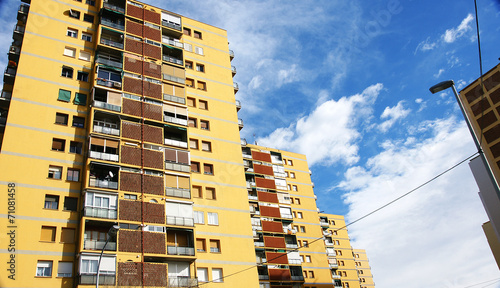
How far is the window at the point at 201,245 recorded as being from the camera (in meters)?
32.8

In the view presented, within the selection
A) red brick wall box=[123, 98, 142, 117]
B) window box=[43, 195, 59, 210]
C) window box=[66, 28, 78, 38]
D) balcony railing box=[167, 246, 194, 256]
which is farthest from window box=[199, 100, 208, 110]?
window box=[43, 195, 59, 210]

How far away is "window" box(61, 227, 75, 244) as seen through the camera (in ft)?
91.2

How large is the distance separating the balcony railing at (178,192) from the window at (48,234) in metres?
8.48

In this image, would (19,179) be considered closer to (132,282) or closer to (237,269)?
(132,282)

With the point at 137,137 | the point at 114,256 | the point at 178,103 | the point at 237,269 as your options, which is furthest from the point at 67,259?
the point at 178,103

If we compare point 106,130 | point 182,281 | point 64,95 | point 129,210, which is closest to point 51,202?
point 129,210

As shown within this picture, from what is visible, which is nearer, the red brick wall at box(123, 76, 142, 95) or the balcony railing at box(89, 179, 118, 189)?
the balcony railing at box(89, 179, 118, 189)

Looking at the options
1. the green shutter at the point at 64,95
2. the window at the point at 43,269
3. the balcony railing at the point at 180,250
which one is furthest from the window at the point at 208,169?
the window at the point at 43,269

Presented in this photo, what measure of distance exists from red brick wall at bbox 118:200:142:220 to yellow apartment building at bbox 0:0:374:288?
0.34 ft

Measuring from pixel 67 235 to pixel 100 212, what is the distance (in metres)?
2.57

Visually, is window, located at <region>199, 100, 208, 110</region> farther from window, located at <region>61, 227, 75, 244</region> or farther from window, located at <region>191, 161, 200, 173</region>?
window, located at <region>61, 227, 75, 244</region>

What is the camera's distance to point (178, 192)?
33.1m

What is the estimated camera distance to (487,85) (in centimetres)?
4369

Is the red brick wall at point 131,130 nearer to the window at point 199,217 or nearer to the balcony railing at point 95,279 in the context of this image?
the window at point 199,217
